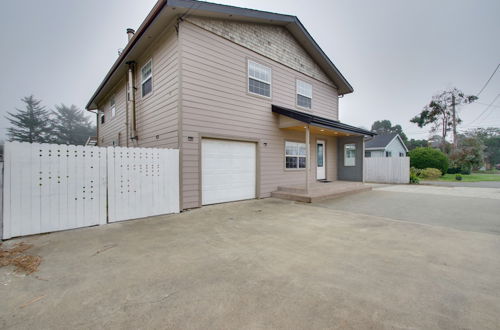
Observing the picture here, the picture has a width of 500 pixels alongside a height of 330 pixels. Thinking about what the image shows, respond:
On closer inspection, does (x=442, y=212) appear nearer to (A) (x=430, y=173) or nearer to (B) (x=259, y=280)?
(B) (x=259, y=280)

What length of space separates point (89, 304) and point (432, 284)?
3.53m

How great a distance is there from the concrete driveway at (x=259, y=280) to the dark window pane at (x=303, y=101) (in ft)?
23.2

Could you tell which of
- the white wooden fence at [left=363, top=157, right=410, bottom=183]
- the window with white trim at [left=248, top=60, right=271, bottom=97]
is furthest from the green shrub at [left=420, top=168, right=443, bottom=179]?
the window with white trim at [left=248, top=60, right=271, bottom=97]

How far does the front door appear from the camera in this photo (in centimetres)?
1077

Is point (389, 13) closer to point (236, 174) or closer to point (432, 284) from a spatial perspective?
point (236, 174)

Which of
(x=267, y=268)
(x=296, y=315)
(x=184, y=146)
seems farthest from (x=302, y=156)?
(x=296, y=315)

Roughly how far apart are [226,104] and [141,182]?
3585 millimetres

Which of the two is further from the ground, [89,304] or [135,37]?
[135,37]

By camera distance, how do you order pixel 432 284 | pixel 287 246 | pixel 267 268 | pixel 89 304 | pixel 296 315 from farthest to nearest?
pixel 287 246 → pixel 267 268 → pixel 432 284 → pixel 89 304 → pixel 296 315

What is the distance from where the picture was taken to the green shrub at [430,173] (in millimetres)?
15633

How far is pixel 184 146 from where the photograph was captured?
5906 millimetres

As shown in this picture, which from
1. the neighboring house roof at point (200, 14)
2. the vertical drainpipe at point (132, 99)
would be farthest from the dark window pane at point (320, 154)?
the vertical drainpipe at point (132, 99)

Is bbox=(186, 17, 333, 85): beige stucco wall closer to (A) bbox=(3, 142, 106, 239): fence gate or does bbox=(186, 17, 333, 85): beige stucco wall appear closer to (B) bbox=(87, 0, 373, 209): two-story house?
(B) bbox=(87, 0, 373, 209): two-story house

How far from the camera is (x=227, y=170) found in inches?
276
